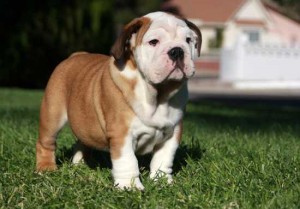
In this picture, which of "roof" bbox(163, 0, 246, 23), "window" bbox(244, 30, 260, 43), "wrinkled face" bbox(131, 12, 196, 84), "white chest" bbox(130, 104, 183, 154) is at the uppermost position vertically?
"wrinkled face" bbox(131, 12, 196, 84)

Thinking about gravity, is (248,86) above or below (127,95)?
below

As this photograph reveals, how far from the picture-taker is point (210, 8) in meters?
61.1

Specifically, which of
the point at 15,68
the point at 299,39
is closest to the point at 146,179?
the point at 15,68

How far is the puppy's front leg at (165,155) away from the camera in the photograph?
16.8 ft

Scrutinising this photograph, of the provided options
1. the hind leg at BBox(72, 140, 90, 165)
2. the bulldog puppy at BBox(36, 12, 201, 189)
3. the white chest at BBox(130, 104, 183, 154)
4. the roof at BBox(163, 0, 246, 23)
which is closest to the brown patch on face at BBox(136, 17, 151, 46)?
the bulldog puppy at BBox(36, 12, 201, 189)

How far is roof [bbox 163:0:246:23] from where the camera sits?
59.9 metres

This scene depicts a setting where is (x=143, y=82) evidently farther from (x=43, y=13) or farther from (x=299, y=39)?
(x=299, y=39)

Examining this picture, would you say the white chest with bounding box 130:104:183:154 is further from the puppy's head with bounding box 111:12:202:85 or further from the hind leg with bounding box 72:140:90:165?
the hind leg with bounding box 72:140:90:165

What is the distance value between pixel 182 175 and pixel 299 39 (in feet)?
204

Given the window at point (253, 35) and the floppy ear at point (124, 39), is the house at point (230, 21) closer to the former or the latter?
the window at point (253, 35)

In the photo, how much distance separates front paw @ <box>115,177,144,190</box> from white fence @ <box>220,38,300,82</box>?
25798 millimetres

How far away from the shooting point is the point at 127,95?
491 cm

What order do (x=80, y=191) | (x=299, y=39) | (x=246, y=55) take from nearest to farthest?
(x=80, y=191) → (x=246, y=55) → (x=299, y=39)

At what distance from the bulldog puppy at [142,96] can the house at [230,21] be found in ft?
178
